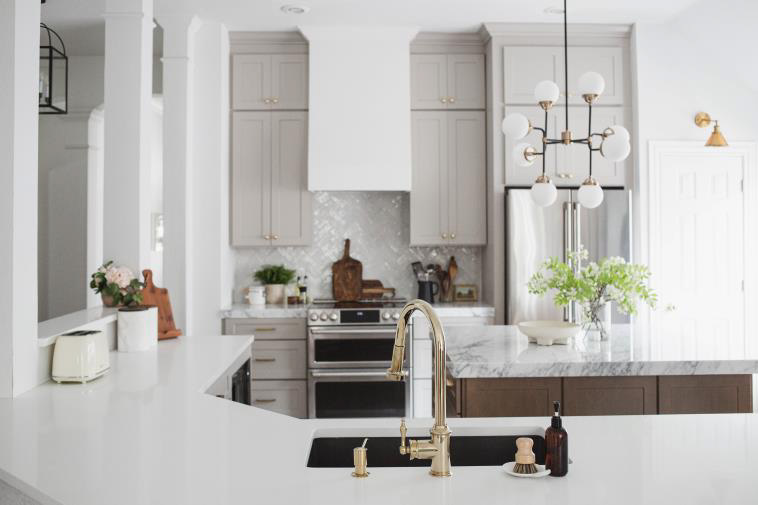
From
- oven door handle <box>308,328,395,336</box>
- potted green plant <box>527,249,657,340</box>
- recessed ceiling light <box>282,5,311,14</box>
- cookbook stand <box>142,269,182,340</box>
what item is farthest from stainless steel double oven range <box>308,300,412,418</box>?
recessed ceiling light <box>282,5,311,14</box>

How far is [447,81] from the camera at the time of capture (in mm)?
5062

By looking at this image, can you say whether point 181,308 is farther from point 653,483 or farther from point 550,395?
point 653,483

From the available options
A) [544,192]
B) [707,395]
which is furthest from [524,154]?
[707,395]

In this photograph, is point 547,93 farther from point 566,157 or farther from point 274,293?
point 274,293

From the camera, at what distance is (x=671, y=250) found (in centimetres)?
488

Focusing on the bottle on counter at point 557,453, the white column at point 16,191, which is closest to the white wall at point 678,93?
the bottle on counter at point 557,453

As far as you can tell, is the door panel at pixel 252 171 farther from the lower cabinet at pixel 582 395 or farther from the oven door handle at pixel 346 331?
the lower cabinet at pixel 582 395

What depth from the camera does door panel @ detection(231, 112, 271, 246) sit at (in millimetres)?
5027

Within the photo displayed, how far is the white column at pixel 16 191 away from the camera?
2191 mm

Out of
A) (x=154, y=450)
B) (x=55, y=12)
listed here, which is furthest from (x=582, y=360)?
(x=55, y=12)

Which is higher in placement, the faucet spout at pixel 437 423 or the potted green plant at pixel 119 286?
the potted green plant at pixel 119 286

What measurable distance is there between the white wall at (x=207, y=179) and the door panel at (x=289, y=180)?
418 mm

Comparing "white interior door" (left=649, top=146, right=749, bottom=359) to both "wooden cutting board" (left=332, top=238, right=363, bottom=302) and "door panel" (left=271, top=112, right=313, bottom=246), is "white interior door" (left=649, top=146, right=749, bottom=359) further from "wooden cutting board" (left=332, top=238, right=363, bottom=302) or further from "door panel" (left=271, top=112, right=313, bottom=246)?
"door panel" (left=271, top=112, right=313, bottom=246)

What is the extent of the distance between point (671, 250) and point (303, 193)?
2.69m
